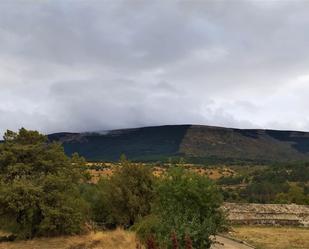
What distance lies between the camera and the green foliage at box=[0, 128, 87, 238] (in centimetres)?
2892

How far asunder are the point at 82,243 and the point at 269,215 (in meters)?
24.8

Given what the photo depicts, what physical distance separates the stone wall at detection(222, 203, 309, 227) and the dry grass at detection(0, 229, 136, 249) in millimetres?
20057

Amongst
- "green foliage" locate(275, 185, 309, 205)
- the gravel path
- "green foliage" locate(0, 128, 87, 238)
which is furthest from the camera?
"green foliage" locate(275, 185, 309, 205)

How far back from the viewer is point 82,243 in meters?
25.8

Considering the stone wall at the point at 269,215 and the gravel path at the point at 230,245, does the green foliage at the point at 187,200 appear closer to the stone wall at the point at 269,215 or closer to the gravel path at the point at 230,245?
the gravel path at the point at 230,245

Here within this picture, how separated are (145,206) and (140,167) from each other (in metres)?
3.46

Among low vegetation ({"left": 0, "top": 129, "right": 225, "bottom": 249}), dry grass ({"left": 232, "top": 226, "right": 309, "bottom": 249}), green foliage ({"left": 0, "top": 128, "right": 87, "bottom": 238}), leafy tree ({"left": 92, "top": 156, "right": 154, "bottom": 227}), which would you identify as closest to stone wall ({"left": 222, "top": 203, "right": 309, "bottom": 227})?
dry grass ({"left": 232, "top": 226, "right": 309, "bottom": 249})

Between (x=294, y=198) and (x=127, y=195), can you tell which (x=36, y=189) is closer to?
(x=127, y=195)

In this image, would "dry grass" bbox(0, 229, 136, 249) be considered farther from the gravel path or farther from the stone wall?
the stone wall

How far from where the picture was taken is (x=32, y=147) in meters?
32.0

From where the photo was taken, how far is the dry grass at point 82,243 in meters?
24.2

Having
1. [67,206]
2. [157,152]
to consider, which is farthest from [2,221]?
[157,152]

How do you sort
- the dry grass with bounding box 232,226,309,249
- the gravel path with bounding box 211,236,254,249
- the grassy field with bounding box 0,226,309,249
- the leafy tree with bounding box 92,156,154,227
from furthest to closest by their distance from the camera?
the leafy tree with bounding box 92,156,154,227
the dry grass with bounding box 232,226,309,249
the gravel path with bounding box 211,236,254,249
the grassy field with bounding box 0,226,309,249

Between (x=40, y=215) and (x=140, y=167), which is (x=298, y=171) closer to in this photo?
(x=140, y=167)
